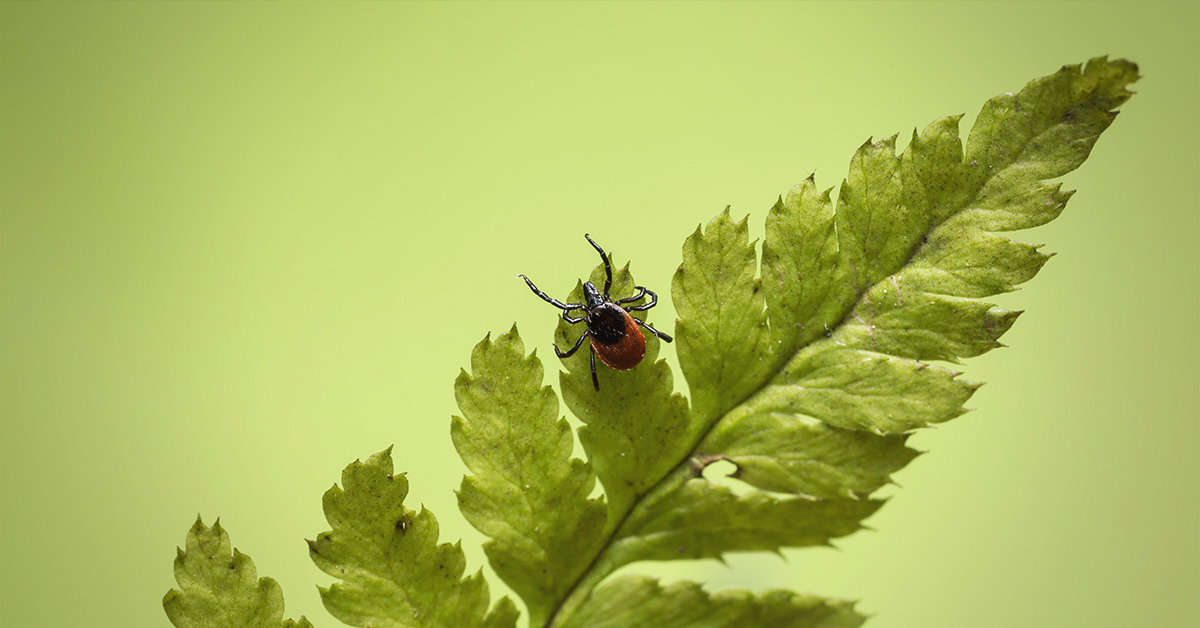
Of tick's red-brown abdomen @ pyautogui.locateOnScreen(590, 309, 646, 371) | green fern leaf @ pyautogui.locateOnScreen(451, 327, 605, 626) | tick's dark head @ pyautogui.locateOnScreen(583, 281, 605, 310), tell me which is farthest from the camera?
tick's dark head @ pyautogui.locateOnScreen(583, 281, 605, 310)

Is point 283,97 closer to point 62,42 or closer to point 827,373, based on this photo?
point 62,42

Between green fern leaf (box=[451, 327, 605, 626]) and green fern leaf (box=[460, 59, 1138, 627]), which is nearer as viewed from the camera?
green fern leaf (box=[460, 59, 1138, 627])

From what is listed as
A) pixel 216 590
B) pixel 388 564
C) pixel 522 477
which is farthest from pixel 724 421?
pixel 216 590

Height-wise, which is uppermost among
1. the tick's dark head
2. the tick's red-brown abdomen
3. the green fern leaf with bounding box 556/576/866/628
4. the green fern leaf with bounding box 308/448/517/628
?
the tick's dark head

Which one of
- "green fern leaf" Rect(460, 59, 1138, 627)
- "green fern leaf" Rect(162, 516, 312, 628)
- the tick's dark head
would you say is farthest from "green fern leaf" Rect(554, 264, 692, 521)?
"green fern leaf" Rect(162, 516, 312, 628)

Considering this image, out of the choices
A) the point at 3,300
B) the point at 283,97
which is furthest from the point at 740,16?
the point at 3,300

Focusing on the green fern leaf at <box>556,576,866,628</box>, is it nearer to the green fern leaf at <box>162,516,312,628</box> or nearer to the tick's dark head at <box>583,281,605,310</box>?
the green fern leaf at <box>162,516,312,628</box>

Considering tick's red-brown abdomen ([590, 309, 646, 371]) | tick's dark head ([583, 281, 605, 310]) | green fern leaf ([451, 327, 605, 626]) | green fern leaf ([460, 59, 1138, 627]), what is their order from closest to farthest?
1. green fern leaf ([460, 59, 1138, 627])
2. green fern leaf ([451, 327, 605, 626])
3. tick's red-brown abdomen ([590, 309, 646, 371])
4. tick's dark head ([583, 281, 605, 310])
